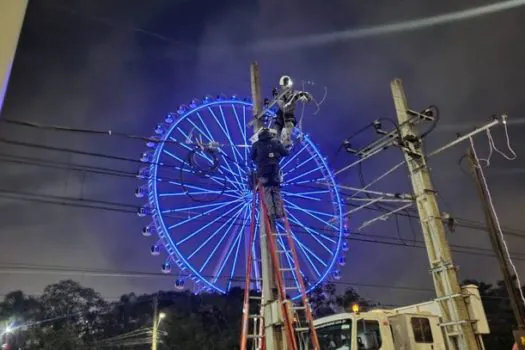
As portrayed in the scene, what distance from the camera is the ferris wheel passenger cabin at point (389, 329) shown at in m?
9.62

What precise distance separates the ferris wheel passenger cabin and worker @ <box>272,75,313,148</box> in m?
4.28

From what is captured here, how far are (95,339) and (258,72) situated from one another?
42.6 metres

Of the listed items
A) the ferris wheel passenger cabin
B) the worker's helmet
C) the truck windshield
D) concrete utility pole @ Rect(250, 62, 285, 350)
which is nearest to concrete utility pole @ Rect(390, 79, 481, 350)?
the ferris wheel passenger cabin

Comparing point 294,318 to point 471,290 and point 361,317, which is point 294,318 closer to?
point 361,317

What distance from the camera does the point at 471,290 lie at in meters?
10.4

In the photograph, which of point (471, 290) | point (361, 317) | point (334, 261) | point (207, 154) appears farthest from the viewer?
point (334, 261)

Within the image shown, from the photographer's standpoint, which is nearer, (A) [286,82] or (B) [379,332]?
(B) [379,332]

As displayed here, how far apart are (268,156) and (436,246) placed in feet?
14.9

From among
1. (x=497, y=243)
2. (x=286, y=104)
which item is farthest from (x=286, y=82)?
(x=497, y=243)

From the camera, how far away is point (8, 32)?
1.66 metres

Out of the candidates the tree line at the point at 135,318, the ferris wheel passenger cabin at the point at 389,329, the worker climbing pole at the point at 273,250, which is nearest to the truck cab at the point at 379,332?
the ferris wheel passenger cabin at the point at 389,329

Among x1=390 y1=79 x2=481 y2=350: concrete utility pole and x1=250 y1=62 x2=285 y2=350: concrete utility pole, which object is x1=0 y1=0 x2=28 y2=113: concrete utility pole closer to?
x1=250 y1=62 x2=285 y2=350: concrete utility pole

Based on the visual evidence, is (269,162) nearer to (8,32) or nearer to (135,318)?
(8,32)

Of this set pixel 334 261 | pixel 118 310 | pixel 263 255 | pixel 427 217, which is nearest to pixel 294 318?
pixel 263 255
